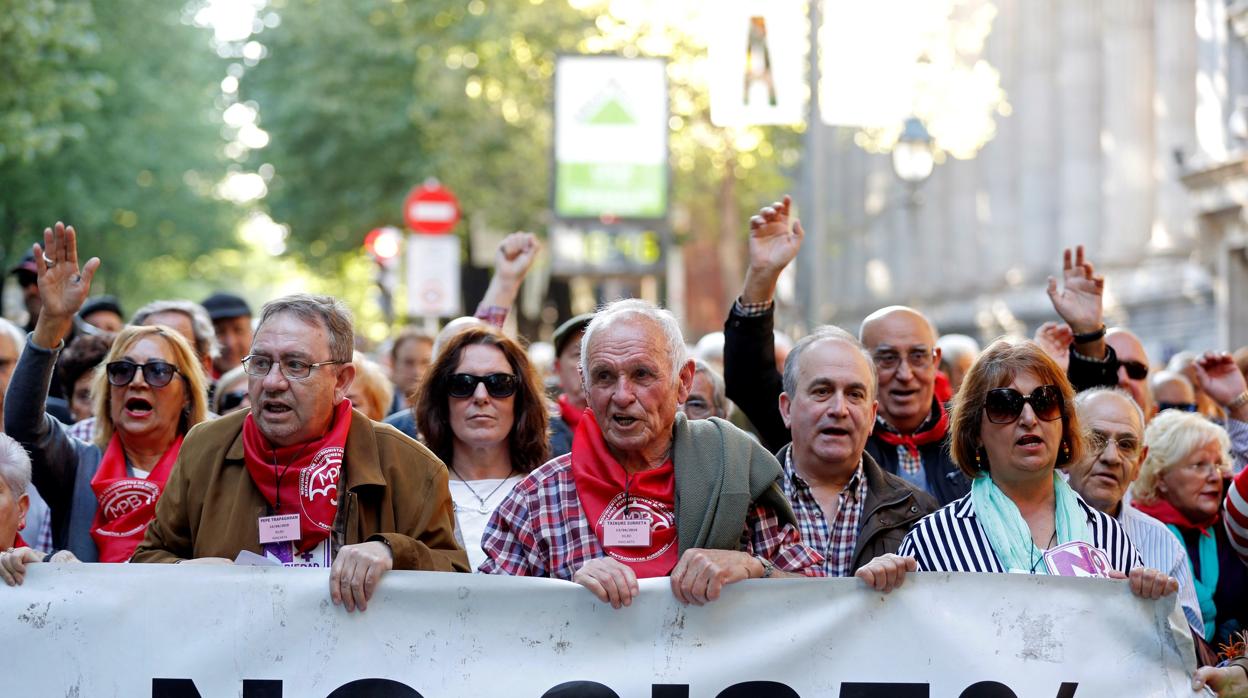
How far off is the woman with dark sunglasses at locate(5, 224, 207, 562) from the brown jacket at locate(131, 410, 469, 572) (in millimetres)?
846

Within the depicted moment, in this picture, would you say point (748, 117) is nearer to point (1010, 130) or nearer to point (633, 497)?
point (633, 497)

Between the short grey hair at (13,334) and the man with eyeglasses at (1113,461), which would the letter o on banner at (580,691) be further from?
the short grey hair at (13,334)

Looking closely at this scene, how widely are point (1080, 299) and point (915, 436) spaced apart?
2.91 feet

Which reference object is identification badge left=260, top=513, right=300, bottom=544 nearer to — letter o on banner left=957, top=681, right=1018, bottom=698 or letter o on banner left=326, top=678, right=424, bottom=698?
letter o on banner left=326, top=678, right=424, bottom=698

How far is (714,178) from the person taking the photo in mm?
29953

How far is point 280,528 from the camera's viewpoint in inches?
220

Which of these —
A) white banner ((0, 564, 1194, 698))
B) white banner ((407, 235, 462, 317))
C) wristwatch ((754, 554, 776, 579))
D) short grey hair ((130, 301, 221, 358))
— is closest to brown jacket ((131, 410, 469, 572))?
white banner ((0, 564, 1194, 698))

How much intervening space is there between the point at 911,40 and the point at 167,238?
94.0ft

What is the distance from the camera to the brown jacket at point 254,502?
5590 millimetres

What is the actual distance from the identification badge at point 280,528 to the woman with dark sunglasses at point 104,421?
3.31 ft

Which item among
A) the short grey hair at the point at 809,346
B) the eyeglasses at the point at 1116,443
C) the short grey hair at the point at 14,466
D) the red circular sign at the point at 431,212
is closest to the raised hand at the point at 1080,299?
the eyeglasses at the point at 1116,443

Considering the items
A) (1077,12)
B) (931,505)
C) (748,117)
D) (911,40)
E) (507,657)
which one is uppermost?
(1077,12)

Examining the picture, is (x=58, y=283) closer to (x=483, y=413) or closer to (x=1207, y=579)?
(x=483, y=413)

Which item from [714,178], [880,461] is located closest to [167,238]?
[714,178]
